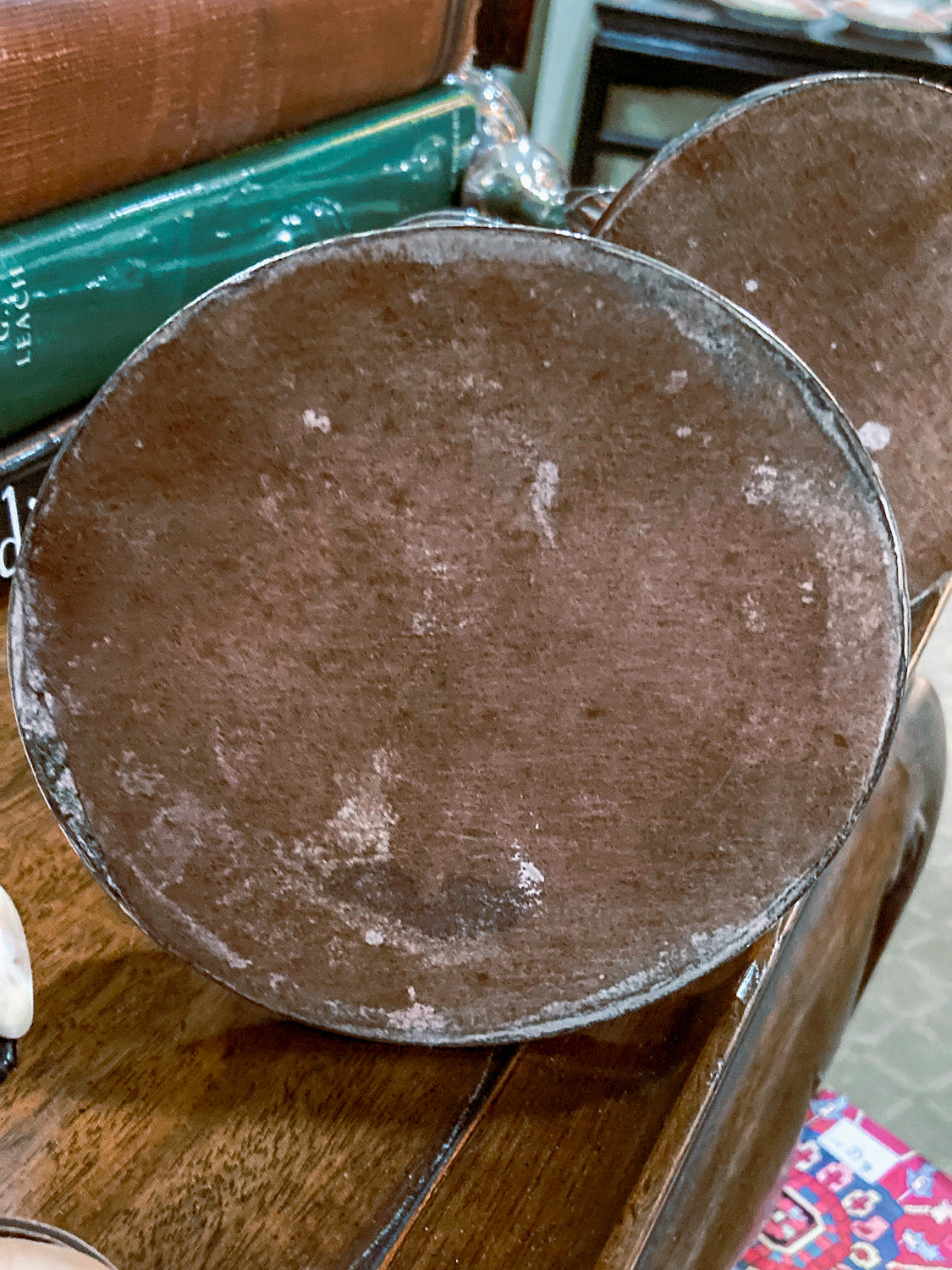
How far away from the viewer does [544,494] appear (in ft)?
1.59

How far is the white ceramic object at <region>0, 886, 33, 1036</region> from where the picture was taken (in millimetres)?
534

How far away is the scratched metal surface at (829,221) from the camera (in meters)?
0.63

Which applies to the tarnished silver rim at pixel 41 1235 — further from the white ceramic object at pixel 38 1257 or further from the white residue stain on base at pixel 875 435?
the white residue stain on base at pixel 875 435

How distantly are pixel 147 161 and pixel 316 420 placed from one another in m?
0.68

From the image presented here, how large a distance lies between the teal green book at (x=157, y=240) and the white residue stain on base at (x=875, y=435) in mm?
682

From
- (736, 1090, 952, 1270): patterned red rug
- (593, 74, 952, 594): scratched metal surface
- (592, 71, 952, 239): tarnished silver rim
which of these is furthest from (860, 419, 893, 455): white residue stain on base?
(736, 1090, 952, 1270): patterned red rug

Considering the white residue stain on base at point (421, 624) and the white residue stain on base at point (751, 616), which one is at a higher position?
the white residue stain on base at point (751, 616)

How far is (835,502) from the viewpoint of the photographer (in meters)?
0.47

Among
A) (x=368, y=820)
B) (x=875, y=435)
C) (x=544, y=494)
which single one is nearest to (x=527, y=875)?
(x=368, y=820)

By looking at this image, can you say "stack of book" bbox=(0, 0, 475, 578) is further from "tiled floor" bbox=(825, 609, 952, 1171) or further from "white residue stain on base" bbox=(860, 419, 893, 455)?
"tiled floor" bbox=(825, 609, 952, 1171)

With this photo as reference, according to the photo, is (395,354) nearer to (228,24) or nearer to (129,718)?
(129,718)

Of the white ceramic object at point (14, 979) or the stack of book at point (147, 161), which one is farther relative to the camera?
the stack of book at point (147, 161)

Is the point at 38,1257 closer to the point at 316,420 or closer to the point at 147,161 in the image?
the point at 316,420

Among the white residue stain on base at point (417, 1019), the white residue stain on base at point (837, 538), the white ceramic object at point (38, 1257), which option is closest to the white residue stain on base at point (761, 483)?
the white residue stain on base at point (837, 538)
